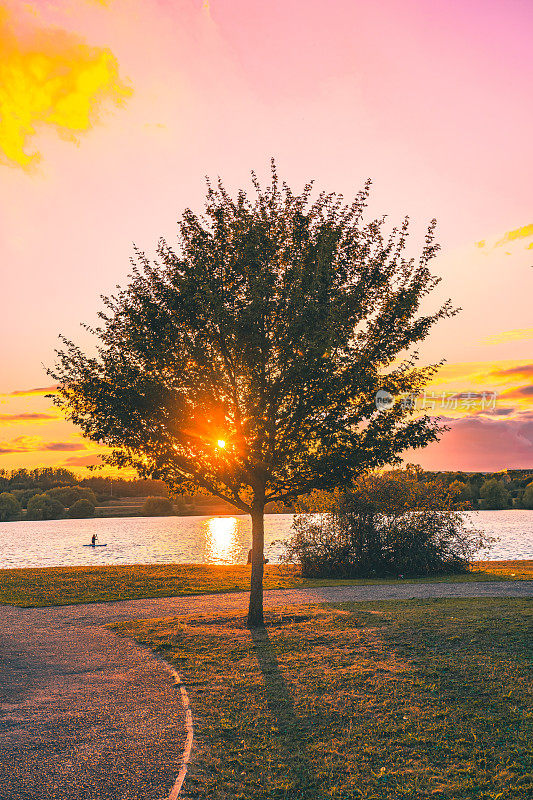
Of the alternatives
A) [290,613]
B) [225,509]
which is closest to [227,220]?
[290,613]

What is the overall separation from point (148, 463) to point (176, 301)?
402 cm

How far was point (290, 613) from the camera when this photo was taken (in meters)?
15.6

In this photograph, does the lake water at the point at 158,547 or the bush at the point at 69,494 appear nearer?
the lake water at the point at 158,547

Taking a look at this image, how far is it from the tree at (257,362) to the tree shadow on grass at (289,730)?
430 cm

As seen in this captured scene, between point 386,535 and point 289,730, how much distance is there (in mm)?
18375

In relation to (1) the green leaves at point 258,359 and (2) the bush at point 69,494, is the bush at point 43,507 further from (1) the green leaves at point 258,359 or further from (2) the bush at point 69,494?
(1) the green leaves at point 258,359

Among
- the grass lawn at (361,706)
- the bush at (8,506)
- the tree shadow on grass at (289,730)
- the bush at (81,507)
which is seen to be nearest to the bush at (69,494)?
the bush at (81,507)

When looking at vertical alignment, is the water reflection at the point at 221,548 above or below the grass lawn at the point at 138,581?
below

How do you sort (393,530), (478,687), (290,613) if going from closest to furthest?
(478,687), (290,613), (393,530)

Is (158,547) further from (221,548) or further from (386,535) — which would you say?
(386,535)

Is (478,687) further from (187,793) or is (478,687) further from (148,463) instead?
(148,463)

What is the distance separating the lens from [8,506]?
12888 cm

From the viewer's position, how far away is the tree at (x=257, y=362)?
517 inches

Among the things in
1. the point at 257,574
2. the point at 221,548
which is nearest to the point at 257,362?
the point at 257,574
